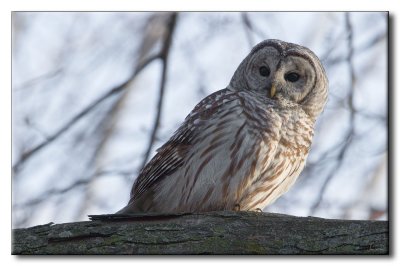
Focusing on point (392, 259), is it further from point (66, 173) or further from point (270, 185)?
point (66, 173)

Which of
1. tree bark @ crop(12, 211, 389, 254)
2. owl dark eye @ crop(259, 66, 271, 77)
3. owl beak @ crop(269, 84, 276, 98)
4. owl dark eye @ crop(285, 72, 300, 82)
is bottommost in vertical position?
tree bark @ crop(12, 211, 389, 254)

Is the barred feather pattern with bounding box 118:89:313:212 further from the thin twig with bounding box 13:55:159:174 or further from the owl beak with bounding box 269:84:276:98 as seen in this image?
the thin twig with bounding box 13:55:159:174

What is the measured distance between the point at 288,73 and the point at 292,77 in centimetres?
4

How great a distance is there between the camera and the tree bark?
9.17 feet

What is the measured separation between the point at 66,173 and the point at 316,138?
138 centimetres

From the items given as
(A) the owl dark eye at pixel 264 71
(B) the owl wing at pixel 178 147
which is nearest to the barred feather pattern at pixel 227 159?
(B) the owl wing at pixel 178 147

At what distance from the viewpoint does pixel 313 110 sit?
3756 millimetres

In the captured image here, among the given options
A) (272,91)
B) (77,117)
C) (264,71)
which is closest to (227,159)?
(272,91)

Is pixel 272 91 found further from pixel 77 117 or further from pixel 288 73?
pixel 77 117

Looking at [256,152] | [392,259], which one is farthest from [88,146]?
[392,259]

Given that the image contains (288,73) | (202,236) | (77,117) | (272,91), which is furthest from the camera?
(77,117)

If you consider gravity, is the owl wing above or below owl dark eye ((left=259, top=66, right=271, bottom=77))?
below

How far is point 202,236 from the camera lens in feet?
9.30

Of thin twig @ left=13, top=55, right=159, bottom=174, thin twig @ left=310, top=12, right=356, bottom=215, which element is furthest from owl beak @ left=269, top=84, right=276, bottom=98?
thin twig @ left=13, top=55, right=159, bottom=174
